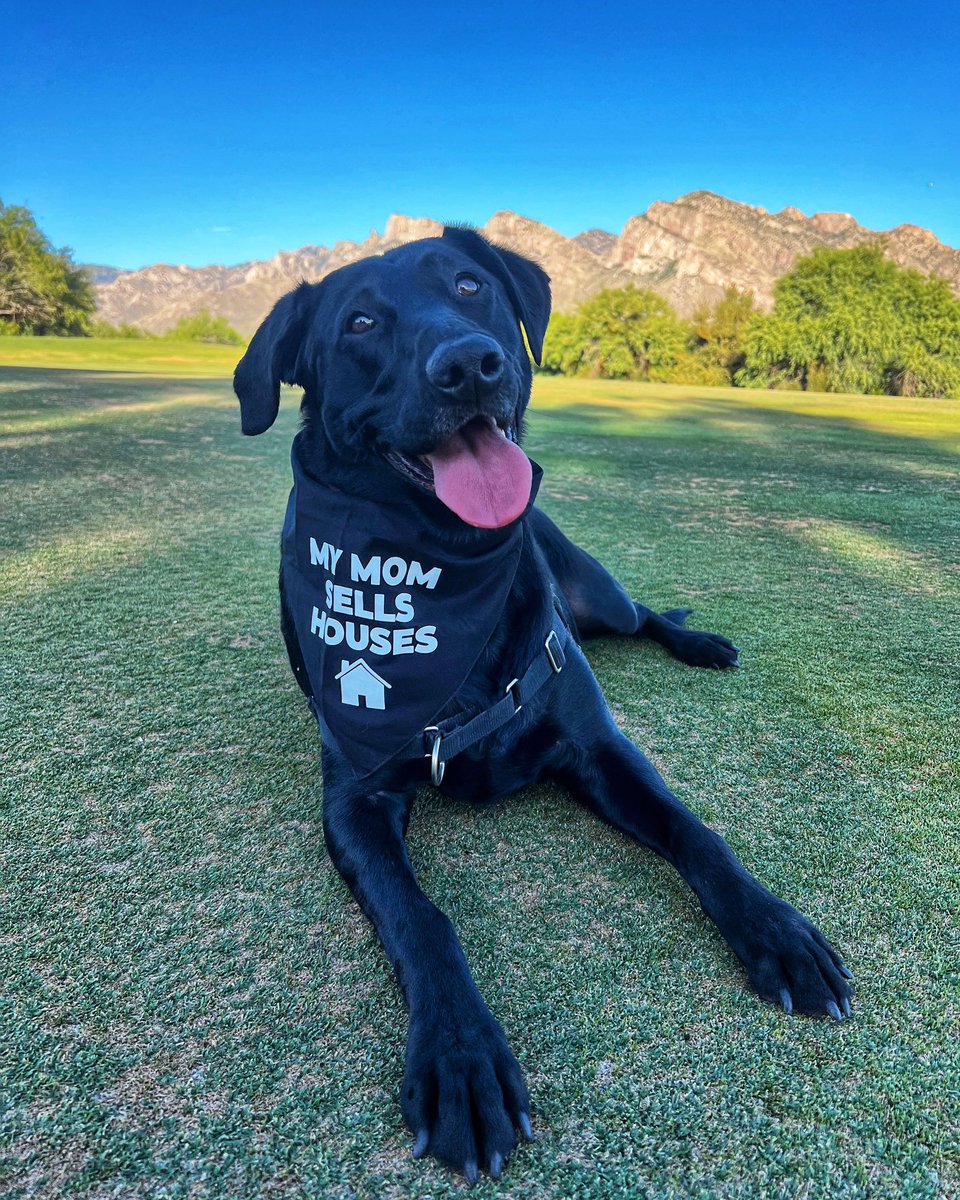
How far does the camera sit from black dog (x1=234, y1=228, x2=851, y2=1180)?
169cm

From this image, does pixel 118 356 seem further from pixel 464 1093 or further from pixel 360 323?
pixel 464 1093

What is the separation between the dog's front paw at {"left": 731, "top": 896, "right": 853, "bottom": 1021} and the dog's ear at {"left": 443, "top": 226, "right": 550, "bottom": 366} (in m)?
1.63

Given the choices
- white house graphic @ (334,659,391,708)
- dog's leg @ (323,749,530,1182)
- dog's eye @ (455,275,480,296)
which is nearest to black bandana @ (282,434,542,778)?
white house graphic @ (334,659,391,708)

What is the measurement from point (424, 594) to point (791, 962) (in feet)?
3.51

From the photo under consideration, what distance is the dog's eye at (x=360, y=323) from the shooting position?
2086mm

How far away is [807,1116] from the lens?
109cm

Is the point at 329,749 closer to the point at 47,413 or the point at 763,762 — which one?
the point at 763,762

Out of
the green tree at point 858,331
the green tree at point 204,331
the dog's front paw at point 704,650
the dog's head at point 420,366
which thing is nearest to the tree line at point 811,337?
the green tree at point 858,331

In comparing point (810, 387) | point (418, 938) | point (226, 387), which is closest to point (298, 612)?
point (418, 938)

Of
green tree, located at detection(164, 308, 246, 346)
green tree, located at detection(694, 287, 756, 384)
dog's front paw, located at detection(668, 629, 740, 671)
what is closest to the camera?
dog's front paw, located at detection(668, 629, 740, 671)

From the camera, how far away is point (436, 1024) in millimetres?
1232

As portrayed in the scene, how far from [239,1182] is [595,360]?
54130 mm

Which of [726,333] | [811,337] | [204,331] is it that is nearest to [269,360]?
[811,337]

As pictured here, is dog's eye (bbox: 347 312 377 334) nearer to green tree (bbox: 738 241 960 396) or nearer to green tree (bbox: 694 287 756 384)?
green tree (bbox: 738 241 960 396)
